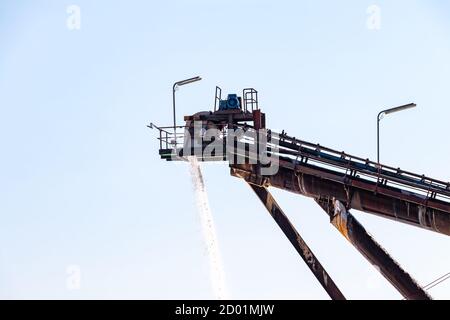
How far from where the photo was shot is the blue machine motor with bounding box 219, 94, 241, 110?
49.8 meters

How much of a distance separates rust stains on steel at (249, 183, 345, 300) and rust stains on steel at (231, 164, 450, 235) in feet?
2.44

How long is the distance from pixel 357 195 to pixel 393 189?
1.62 metres

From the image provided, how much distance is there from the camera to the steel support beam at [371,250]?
47438mm

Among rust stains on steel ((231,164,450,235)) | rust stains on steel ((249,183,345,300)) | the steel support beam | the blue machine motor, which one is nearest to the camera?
rust stains on steel ((231,164,450,235))

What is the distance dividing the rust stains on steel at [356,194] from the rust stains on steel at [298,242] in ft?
2.44

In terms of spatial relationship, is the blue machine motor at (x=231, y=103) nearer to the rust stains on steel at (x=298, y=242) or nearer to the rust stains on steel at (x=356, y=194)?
the rust stains on steel at (x=356, y=194)

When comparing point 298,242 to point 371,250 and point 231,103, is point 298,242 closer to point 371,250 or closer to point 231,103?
point 371,250

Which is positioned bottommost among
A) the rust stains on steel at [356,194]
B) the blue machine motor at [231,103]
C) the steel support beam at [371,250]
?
the steel support beam at [371,250]

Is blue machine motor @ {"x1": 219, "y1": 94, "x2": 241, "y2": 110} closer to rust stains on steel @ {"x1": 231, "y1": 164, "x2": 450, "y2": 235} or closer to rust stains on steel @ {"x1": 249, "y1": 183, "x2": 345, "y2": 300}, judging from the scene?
rust stains on steel @ {"x1": 231, "y1": 164, "x2": 450, "y2": 235}

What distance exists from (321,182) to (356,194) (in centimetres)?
164
